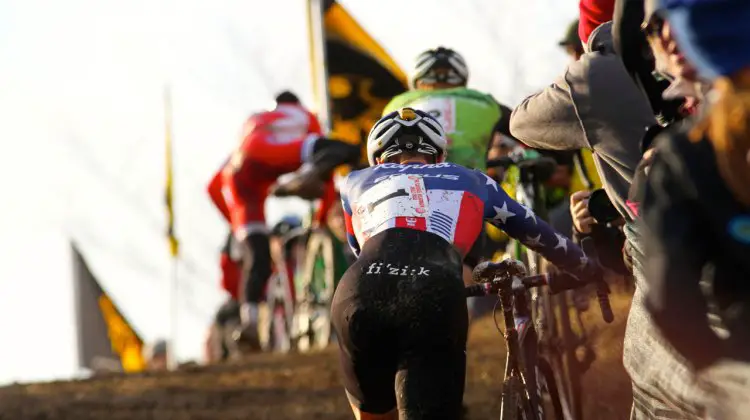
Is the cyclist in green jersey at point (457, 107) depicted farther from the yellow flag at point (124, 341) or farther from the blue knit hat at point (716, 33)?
the yellow flag at point (124, 341)

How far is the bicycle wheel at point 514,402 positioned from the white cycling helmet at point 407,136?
3.38 ft

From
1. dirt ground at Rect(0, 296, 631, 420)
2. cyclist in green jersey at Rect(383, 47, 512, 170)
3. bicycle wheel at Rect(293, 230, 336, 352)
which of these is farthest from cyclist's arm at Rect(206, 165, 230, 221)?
cyclist in green jersey at Rect(383, 47, 512, 170)

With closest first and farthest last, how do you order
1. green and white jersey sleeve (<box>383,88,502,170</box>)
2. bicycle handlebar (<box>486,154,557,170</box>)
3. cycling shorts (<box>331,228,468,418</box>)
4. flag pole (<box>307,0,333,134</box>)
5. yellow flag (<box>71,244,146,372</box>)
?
cycling shorts (<box>331,228,468,418</box>) → bicycle handlebar (<box>486,154,557,170</box>) → green and white jersey sleeve (<box>383,88,502,170</box>) → flag pole (<box>307,0,333,134</box>) → yellow flag (<box>71,244,146,372</box>)

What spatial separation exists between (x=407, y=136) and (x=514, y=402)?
1.21 meters

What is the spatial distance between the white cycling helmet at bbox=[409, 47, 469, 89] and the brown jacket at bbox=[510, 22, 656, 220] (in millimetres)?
3344

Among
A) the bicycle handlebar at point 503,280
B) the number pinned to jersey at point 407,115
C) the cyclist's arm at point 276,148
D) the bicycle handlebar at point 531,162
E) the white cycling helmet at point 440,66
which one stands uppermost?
the cyclist's arm at point 276,148

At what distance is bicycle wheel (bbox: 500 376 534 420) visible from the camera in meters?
5.82

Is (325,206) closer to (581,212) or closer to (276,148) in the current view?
(276,148)

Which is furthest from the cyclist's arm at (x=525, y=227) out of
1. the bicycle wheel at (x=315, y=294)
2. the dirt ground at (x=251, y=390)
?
the bicycle wheel at (x=315, y=294)

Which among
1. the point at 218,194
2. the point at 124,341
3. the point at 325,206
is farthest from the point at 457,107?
the point at 124,341

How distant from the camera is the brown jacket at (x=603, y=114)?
486cm

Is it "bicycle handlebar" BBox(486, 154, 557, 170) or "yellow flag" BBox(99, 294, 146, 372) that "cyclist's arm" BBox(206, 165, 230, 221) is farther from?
"yellow flag" BBox(99, 294, 146, 372)

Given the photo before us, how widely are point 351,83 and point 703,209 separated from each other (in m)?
15.4

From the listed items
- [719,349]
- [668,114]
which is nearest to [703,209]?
[719,349]
